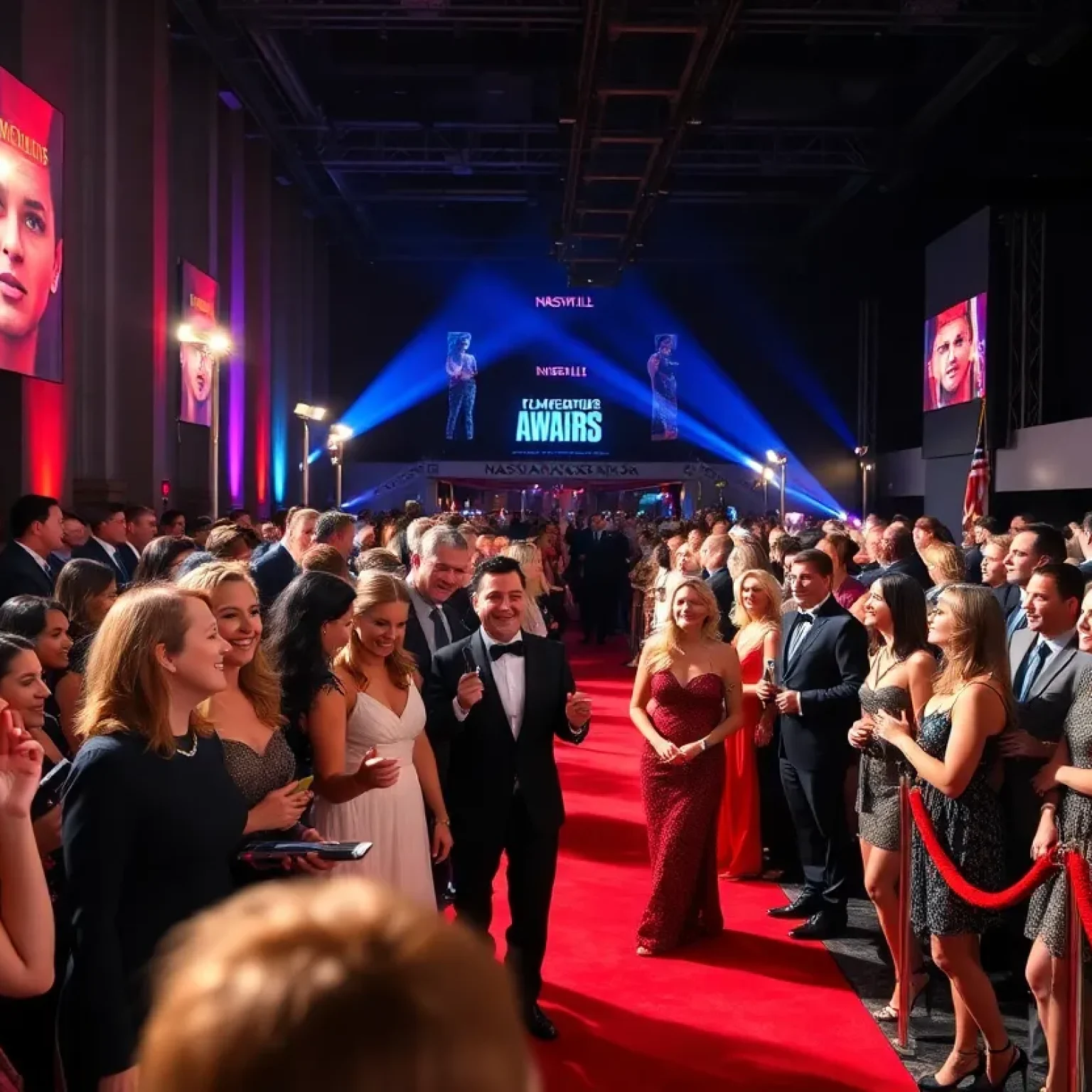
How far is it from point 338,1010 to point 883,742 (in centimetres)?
Result: 416

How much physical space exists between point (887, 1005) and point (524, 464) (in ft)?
69.3

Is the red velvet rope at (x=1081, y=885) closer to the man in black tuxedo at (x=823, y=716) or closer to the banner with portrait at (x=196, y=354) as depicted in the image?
the man in black tuxedo at (x=823, y=716)

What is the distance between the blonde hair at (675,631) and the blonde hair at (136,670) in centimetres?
315

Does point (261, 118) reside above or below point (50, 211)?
above

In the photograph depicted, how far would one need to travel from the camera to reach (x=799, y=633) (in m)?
5.68

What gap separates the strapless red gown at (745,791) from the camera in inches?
250

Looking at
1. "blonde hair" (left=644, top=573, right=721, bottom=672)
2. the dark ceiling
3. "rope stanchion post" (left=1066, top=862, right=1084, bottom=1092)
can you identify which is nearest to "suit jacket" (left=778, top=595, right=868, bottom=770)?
"blonde hair" (left=644, top=573, right=721, bottom=672)

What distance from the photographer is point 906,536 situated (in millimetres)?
7879

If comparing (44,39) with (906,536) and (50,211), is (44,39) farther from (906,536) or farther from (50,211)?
(906,536)

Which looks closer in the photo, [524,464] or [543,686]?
[543,686]

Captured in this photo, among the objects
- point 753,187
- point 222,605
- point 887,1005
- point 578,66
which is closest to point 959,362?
point 753,187

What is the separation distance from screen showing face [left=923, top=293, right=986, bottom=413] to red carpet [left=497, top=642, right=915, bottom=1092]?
42.5ft

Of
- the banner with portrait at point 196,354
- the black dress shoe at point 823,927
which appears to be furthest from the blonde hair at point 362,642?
the banner with portrait at point 196,354

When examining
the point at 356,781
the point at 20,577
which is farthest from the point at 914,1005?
the point at 20,577
